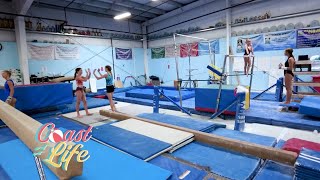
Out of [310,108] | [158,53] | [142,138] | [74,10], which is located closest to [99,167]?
[142,138]

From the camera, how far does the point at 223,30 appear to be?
33.8 feet

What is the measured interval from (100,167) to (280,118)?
446cm

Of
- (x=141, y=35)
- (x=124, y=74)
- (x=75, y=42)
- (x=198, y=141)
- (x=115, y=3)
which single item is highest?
(x=115, y=3)

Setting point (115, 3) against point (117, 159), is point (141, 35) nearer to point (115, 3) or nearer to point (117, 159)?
point (115, 3)

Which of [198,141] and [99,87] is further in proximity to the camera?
[99,87]

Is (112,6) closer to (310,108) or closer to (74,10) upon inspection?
(74,10)

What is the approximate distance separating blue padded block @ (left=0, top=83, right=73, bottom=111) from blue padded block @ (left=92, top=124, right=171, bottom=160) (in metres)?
3.50

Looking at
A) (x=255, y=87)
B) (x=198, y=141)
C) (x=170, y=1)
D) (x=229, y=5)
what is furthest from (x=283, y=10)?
(x=198, y=141)

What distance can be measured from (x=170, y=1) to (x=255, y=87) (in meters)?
6.28

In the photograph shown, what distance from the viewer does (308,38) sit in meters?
7.82

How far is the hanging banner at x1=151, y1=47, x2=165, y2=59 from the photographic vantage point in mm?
13522

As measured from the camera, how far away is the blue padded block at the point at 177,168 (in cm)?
222

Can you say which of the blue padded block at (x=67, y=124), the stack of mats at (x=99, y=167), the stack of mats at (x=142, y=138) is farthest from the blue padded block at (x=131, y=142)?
the blue padded block at (x=67, y=124)

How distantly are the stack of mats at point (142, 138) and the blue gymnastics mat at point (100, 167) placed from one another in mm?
284
